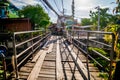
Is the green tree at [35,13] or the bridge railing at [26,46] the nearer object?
the bridge railing at [26,46]

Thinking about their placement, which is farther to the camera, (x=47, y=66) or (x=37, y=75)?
(x=47, y=66)

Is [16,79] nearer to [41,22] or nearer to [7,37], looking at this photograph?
[7,37]

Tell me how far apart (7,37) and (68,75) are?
13566 mm

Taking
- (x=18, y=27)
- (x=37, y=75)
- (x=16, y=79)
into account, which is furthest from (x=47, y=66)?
(x=18, y=27)

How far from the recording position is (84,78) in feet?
13.4

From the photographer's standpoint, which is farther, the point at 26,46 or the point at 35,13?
the point at 35,13

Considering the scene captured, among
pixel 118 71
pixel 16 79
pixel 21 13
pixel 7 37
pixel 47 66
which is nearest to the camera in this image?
pixel 118 71

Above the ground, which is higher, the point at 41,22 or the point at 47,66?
the point at 41,22

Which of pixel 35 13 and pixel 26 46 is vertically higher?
pixel 35 13

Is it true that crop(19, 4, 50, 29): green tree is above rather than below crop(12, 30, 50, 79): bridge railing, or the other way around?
above

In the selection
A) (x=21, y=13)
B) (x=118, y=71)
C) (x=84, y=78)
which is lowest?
(x=84, y=78)

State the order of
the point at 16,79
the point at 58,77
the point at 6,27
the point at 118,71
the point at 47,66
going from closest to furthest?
the point at 118,71, the point at 16,79, the point at 58,77, the point at 47,66, the point at 6,27

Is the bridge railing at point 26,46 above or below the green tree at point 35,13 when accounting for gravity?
below

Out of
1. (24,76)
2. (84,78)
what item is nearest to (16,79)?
(24,76)
